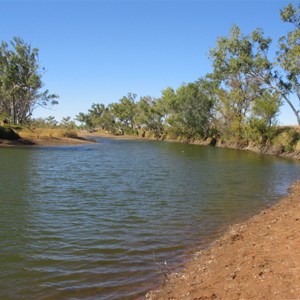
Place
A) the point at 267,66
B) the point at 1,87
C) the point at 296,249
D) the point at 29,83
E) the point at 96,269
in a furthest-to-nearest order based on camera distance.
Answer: the point at 1,87 < the point at 29,83 < the point at 267,66 < the point at 96,269 < the point at 296,249

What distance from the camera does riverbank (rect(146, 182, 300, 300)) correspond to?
18.7 feet

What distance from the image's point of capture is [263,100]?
166 feet

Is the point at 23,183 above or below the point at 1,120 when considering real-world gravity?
below

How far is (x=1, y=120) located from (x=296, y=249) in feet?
166

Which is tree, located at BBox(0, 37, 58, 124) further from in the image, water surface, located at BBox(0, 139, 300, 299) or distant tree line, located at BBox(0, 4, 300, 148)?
water surface, located at BBox(0, 139, 300, 299)

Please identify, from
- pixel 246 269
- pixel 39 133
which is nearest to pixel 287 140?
pixel 39 133

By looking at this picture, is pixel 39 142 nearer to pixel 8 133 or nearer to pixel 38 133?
pixel 38 133

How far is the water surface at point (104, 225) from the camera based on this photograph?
7.25 meters

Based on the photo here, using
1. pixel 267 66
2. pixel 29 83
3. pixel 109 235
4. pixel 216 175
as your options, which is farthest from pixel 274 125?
pixel 109 235

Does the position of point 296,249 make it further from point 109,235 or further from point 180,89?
point 180,89

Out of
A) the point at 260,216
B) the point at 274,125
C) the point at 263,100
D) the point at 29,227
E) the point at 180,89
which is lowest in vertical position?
the point at 29,227

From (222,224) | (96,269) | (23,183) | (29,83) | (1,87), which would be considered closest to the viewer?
(96,269)

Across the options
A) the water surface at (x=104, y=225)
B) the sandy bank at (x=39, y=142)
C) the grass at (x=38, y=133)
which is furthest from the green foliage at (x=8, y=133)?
the water surface at (x=104, y=225)

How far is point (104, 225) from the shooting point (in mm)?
11148
